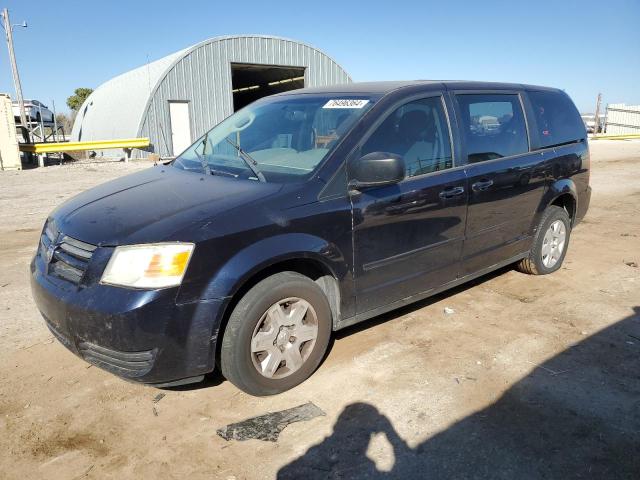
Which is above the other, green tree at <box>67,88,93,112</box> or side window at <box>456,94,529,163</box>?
green tree at <box>67,88,93,112</box>

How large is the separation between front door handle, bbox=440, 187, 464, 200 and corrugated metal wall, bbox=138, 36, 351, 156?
58.5ft

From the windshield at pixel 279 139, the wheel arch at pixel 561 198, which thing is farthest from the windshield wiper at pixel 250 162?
the wheel arch at pixel 561 198

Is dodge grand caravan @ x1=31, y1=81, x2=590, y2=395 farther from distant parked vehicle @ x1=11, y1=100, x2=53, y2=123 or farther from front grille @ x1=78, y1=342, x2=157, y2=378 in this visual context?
distant parked vehicle @ x1=11, y1=100, x2=53, y2=123

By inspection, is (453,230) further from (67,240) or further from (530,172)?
(67,240)

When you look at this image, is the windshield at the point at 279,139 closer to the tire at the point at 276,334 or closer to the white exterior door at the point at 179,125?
the tire at the point at 276,334

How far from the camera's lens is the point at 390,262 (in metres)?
3.39

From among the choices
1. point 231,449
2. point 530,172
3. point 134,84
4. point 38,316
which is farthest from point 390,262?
point 134,84

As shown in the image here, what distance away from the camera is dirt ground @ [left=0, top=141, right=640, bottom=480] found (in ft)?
7.86

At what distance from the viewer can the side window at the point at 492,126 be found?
3916 mm

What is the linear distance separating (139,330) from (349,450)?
1234mm

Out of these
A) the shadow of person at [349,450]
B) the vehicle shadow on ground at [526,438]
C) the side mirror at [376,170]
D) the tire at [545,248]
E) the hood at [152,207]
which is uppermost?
the side mirror at [376,170]

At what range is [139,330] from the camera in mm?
2475

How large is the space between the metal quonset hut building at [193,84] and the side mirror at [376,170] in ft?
60.0

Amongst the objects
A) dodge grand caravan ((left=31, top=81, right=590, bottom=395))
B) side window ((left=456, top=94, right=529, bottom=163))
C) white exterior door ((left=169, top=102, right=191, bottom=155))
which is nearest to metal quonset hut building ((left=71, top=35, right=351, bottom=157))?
white exterior door ((left=169, top=102, right=191, bottom=155))
